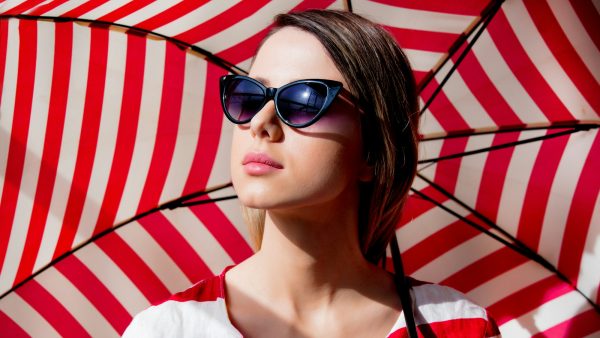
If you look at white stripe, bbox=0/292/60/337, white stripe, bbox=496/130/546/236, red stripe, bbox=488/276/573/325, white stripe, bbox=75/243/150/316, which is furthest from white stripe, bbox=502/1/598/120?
white stripe, bbox=0/292/60/337

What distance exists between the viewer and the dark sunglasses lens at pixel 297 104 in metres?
1.45

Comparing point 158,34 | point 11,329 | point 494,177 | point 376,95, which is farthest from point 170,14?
point 494,177

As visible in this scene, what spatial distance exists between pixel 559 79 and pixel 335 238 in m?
0.88

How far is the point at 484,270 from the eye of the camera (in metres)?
2.27

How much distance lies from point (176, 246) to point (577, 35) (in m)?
1.24

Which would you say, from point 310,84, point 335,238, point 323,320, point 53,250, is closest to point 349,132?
point 310,84

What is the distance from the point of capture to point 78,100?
194 centimetres

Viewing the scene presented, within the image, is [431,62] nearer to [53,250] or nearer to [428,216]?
[428,216]

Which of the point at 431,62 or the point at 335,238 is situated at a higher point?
the point at 431,62

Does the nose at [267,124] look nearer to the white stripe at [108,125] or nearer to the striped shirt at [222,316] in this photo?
the striped shirt at [222,316]

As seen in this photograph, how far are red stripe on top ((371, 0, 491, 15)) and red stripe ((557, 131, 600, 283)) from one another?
0.51 meters

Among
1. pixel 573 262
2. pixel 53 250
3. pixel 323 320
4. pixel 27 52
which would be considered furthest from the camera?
pixel 573 262

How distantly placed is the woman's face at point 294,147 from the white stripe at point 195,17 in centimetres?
41

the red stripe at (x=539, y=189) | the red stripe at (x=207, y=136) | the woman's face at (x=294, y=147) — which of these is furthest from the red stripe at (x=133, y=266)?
the red stripe at (x=539, y=189)
